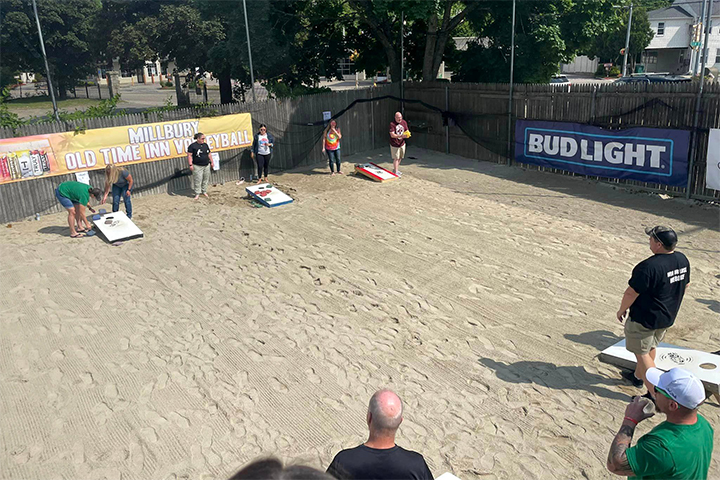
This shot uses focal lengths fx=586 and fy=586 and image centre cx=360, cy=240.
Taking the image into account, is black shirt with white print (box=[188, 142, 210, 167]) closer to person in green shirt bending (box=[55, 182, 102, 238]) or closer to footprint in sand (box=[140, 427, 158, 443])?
person in green shirt bending (box=[55, 182, 102, 238])

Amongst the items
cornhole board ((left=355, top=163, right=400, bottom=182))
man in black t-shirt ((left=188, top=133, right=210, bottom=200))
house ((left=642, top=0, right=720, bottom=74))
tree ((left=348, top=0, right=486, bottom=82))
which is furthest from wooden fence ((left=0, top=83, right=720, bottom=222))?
house ((left=642, top=0, right=720, bottom=74))

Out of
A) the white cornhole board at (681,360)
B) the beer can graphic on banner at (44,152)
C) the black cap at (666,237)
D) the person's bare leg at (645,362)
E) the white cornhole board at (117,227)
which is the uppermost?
the beer can graphic on banner at (44,152)

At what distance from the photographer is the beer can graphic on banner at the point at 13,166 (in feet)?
42.0

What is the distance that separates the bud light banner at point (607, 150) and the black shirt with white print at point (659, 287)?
28.0 feet

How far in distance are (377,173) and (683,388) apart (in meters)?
13.2

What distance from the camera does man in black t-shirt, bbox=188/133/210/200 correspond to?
1465cm

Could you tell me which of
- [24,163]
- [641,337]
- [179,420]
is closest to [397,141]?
[24,163]

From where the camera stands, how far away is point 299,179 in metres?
16.7

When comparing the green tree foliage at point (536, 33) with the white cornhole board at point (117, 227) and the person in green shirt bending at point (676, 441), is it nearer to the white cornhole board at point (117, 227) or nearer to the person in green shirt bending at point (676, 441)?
the white cornhole board at point (117, 227)

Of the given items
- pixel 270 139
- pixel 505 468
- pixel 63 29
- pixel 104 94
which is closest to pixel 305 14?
pixel 270 139

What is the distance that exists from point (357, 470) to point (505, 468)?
2506 millimetres

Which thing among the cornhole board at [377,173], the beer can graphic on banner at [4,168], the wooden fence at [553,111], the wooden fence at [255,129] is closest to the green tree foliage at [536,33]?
the wooden fence at [553,111]

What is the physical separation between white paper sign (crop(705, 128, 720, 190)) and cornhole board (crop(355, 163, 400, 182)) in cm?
741

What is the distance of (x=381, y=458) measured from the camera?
3334 millimetres
